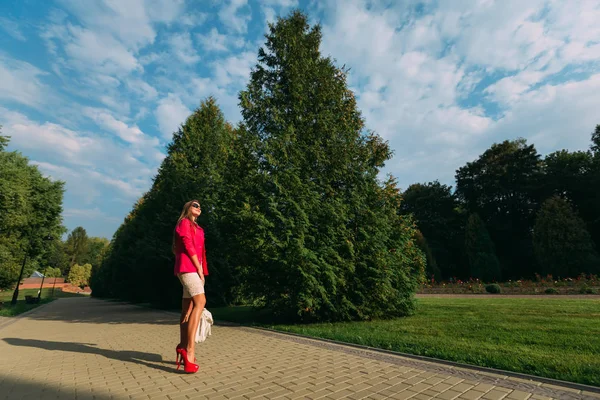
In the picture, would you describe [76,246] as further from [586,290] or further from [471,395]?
[471,395]

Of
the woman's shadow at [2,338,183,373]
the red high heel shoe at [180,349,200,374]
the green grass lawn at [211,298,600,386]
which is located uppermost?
the green grass lawn at [211,298,600,386]

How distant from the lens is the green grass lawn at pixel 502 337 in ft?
14.8

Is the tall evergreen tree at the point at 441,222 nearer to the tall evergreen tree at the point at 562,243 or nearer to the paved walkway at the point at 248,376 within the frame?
the tall evergreen tree at the point at 562,243

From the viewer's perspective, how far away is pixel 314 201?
9.34 metres

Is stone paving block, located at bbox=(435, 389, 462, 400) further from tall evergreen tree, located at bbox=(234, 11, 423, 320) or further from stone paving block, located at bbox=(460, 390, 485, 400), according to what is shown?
tall evergreen tree, located at bbox=(234, 11, 423, 320)

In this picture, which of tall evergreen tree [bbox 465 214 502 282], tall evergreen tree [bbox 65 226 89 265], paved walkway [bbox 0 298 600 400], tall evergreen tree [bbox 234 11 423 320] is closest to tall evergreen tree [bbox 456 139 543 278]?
tall evergreen tree [bbox 465 214 502 282]

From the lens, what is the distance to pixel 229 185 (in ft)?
34.9

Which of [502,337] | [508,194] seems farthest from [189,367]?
[508,194]

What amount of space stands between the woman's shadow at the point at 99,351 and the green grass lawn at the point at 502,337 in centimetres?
332

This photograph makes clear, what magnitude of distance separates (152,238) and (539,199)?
3609cm

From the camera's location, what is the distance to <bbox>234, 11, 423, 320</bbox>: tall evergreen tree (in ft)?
29.3

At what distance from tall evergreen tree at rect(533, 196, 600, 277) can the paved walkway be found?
77.7 feet

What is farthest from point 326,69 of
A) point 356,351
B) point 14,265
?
point 14,265

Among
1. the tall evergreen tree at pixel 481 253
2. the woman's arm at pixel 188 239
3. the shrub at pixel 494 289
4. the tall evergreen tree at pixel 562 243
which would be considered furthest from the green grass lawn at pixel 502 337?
the tall evergreen tree at pixel 481 253
